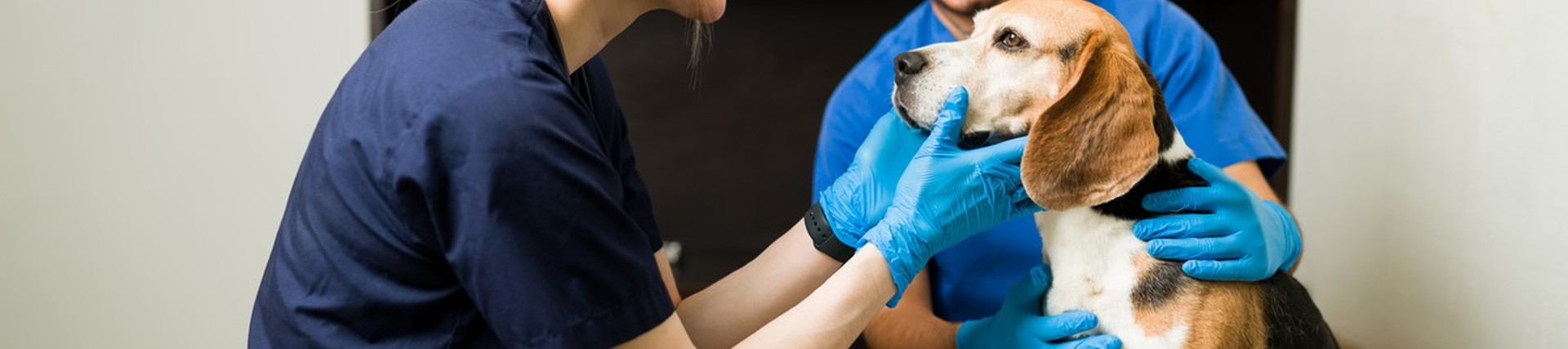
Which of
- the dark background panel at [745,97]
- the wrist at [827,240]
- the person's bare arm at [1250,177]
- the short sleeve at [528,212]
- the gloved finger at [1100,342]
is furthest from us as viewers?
the dark background panel at [745,97]

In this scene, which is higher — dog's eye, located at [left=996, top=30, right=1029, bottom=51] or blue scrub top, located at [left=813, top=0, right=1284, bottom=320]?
dog's eye, located at [left=996, top=30, right=1029, bottom=51]

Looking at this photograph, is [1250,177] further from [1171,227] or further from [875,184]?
[875,184]

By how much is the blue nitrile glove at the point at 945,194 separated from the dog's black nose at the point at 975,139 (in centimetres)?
3

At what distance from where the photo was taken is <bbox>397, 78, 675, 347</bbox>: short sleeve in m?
Result: 1.09

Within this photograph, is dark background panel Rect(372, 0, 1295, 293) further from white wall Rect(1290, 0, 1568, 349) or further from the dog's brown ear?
the dog's brown ear

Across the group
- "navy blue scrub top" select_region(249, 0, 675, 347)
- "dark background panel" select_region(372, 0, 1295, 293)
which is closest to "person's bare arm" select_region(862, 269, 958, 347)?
"navy blue scrub top" select_region(249, 0, 675, 347)

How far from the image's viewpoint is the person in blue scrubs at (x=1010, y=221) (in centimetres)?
188

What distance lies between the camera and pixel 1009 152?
1.42 meters

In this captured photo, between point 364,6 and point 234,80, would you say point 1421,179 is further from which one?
point 234,80

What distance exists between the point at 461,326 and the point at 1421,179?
66.8 inches

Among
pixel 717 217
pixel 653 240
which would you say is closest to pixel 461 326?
pixel 653 240

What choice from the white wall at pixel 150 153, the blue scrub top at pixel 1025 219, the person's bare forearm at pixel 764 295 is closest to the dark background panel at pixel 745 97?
the white wall at pixel 150 153

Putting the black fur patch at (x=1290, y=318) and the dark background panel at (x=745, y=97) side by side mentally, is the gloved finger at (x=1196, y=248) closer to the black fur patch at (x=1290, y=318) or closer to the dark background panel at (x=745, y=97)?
the black fur patch at (x=1290, y=318)

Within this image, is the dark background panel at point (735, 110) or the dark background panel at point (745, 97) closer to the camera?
the dark background panel at point (745, 97)
